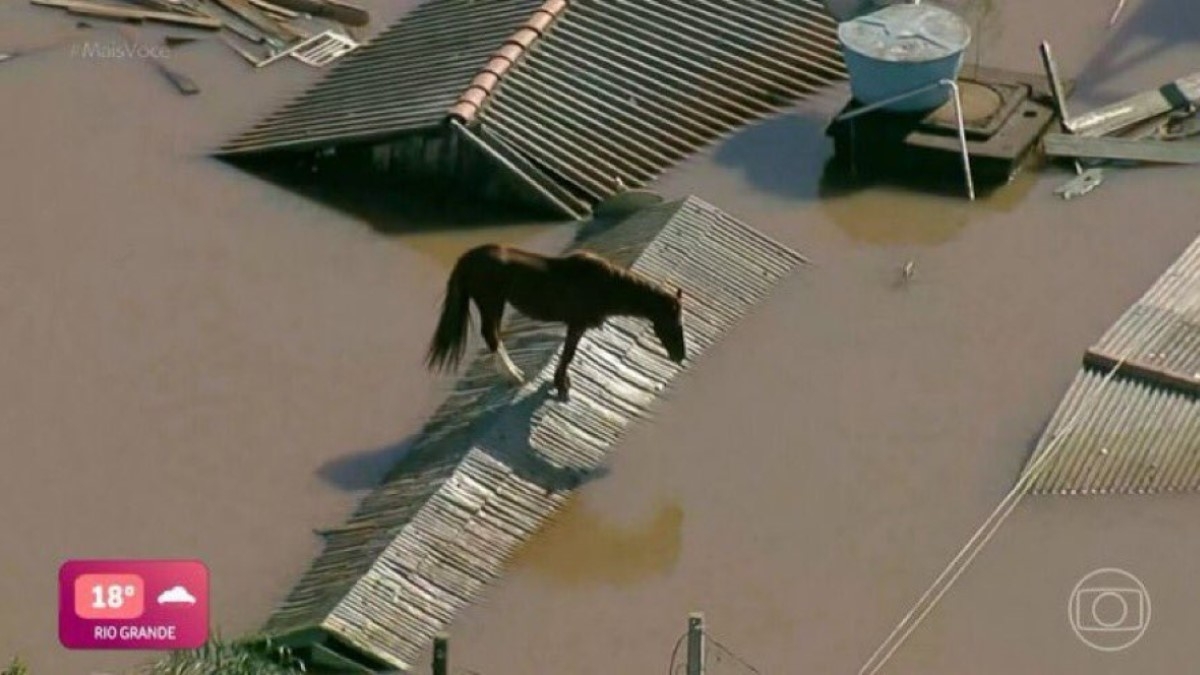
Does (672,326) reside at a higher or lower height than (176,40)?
higher

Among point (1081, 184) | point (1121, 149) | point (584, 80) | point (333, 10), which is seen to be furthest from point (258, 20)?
point (1121, 149)

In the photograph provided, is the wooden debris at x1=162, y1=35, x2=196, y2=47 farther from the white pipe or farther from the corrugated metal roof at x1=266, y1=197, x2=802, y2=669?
the white pipe

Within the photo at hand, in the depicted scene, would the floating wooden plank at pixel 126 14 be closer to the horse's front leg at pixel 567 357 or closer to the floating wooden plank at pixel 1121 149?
the horse's front leg at pixel 567 357

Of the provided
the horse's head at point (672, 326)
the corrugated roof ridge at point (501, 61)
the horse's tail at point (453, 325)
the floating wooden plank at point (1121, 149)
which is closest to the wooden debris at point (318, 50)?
the corrugated roof ridge at point (501, 61)

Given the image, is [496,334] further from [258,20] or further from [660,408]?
[258,20]

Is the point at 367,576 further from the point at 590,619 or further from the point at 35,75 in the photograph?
→ the point at 35,75

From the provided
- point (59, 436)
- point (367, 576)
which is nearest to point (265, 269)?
point (59, 436)

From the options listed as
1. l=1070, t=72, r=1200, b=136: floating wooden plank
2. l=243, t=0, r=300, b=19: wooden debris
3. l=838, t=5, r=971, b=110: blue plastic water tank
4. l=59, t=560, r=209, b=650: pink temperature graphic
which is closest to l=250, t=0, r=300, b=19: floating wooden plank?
l=243, t=0, r=300, b=19: wooden debris
